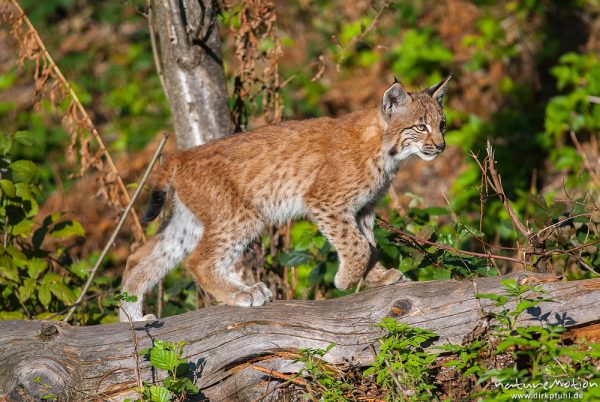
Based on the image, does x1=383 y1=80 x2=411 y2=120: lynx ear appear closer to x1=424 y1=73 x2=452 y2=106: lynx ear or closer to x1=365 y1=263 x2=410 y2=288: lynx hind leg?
x1=424 y1=73 x2=452 y2=106: lynx ear

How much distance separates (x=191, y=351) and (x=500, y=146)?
6506 millimetres

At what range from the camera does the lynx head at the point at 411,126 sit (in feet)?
18.0

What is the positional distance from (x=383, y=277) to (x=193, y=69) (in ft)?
6.35

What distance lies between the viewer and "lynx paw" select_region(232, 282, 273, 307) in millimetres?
5086

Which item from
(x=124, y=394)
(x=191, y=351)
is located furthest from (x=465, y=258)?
(x=124, y=394)

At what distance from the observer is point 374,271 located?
5.50m

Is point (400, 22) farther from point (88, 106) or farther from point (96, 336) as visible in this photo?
point (96, 336)

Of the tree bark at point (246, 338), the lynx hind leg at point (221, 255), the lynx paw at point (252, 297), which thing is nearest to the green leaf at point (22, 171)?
the lynx hind leg at point (221, 255)

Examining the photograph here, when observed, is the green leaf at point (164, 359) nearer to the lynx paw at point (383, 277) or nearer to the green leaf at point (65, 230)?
the lynx paw at point (383, 277)

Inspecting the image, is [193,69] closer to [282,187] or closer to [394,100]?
[282,187]

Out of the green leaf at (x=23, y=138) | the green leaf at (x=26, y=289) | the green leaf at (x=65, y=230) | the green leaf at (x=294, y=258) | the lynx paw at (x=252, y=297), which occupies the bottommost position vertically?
the green leaf at (x=294, y=258)

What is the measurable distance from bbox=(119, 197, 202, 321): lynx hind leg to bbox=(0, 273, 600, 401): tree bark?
1.04 meters

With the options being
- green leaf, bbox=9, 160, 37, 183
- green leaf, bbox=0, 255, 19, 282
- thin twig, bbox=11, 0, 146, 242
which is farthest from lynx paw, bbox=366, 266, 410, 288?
green leaf, bbox=9, 160, 37, 183

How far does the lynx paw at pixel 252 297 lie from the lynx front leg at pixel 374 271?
2.39 feet
